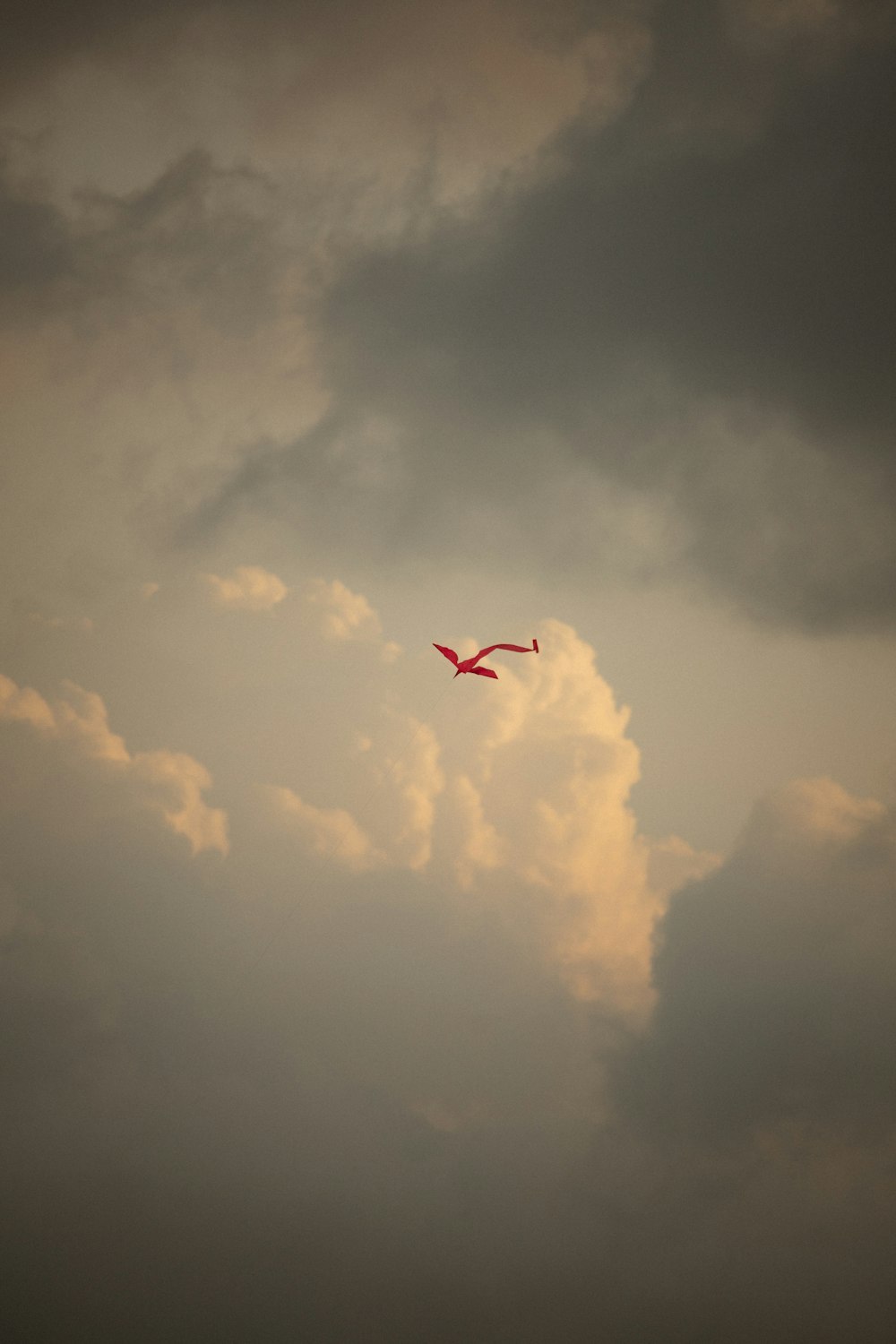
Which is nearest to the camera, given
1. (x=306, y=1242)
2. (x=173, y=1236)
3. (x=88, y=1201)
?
(x=88, y=1201)

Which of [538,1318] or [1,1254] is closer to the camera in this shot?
[538,1318]

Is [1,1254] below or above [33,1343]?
above

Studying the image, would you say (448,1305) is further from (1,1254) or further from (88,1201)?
(1,1254)

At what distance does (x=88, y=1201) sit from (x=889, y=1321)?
162 meters

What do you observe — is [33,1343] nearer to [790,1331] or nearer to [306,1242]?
[306,1242]

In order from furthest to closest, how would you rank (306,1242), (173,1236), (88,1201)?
(306,1242) → (173,1236) → (88,1201)

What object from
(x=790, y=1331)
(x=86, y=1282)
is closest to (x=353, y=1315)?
(x=86, y=1282)

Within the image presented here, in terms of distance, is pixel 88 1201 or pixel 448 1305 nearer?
pixel 88 1201

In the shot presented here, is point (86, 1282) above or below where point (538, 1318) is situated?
below

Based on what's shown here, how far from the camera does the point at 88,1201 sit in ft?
508

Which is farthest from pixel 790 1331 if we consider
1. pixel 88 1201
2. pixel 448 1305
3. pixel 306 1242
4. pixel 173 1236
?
pixel 88 1201

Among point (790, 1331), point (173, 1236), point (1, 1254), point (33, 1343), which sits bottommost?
point (33, 1343)

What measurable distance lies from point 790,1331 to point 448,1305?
6819 cm

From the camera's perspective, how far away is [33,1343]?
166 metres
